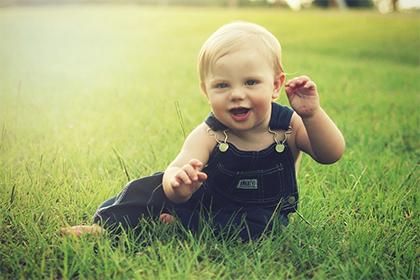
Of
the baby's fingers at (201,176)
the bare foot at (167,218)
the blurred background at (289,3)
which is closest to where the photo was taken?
the baby's fingers at (201,176)

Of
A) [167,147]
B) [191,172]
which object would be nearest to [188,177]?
[191,172]

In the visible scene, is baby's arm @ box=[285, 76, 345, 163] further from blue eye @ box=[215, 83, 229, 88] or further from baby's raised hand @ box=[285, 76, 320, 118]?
blue eye @ box=[215, 83, 229, 88]

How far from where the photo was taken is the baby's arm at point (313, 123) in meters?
1.73

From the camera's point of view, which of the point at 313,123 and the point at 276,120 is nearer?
the point at 313,123

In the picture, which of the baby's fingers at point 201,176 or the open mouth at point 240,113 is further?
the open mouth at point 240,113

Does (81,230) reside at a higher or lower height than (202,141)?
lower

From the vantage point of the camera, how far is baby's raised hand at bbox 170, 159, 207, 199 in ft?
5.30

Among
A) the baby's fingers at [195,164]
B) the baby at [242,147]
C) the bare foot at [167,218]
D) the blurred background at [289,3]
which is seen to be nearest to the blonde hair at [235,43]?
the baby at [242,147]

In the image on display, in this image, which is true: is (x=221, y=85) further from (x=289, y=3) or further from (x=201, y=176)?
(x=289, y=3)

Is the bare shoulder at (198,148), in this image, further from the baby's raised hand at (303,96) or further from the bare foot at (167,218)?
the baby's raised hand at (303,96)

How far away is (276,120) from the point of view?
6.09ft

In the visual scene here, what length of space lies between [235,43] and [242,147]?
0.30m

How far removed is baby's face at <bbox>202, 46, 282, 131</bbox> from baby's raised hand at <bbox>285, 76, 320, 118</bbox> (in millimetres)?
71

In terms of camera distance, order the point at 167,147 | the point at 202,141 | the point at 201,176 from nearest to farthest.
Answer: the point at 201,176 < the point at 202,141 < the point at 167,147
